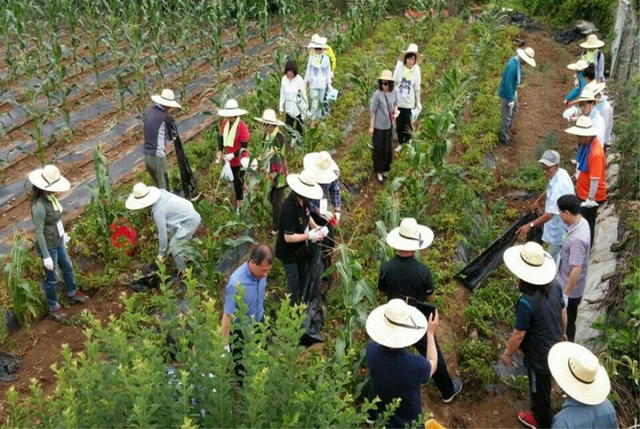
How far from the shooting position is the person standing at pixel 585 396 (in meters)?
3.48

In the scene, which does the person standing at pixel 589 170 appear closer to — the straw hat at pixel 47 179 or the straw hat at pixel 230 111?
the straw hat at pixel 230 111

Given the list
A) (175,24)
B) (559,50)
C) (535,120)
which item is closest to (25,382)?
(535,120)

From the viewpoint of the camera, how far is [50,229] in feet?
18.6

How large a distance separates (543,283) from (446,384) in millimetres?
1250

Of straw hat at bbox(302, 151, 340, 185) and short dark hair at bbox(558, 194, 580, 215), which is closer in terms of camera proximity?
short dark hair at bbox(558, 194, 580, 215)

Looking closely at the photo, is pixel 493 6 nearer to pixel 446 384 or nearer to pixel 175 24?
pixel 175 24

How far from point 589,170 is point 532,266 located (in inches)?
85.9

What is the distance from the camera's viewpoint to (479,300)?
20.3 feet

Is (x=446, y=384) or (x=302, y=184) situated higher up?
(x=302, y=184)

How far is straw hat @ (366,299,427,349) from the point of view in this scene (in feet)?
12.0

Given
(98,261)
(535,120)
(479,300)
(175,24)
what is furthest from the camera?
(175,24)

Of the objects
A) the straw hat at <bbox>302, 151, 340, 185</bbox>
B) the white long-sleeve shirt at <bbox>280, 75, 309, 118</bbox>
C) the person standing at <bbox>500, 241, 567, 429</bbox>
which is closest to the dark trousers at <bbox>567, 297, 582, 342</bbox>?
the person standing at <bbox>500, 241, 567, 429</bbox>

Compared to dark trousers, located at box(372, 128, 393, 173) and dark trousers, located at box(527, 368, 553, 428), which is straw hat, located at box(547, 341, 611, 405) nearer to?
dark trousers, located at box(527, 368, 553, 428)

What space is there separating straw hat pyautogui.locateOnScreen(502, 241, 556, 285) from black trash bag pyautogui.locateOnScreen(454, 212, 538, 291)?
1.79 m
